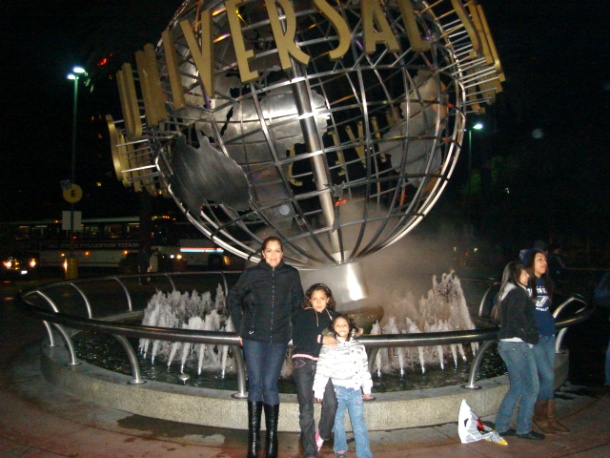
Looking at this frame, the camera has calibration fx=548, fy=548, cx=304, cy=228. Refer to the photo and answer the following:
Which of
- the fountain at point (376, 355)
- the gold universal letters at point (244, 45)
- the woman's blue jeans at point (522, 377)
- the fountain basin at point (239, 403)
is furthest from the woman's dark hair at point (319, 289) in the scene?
the gold universal letters at point (244, 45)

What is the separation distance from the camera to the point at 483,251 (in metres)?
33.0

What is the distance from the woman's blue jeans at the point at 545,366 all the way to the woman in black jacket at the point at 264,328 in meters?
1.95

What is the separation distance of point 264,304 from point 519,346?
6.17 ft

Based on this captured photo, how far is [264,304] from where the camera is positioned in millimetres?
3758

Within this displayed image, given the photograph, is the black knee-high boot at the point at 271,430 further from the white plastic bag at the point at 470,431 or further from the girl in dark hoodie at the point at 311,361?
the white plastic bag at the point at 470,431

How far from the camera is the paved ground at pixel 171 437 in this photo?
12.5ft

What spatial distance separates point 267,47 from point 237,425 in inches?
184

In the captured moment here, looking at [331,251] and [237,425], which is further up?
[331,251]

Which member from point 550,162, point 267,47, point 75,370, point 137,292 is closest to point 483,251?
point 550,162

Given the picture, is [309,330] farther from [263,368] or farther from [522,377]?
[522,377]

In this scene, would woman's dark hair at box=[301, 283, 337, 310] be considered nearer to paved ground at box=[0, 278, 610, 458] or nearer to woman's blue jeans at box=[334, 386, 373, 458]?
woman's blue jeans at box=[334, 386, 373, 458]

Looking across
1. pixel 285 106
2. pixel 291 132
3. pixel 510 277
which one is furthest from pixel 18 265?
pixel 510 277

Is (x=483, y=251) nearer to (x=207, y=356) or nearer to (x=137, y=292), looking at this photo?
(x=137, y=292)

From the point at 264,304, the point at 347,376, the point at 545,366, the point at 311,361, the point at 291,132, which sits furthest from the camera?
the point at 291,132
